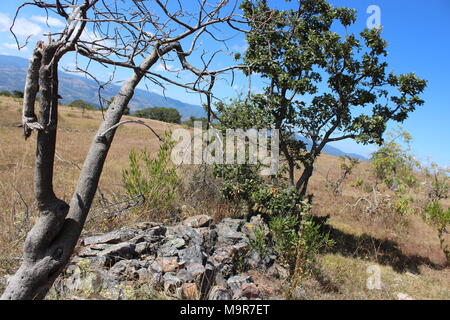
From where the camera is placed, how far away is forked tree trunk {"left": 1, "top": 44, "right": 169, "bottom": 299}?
2.12m

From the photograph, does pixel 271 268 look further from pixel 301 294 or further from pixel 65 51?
pixel 65 51

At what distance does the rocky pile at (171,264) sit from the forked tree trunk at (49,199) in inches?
41.9

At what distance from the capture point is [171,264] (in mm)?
4125

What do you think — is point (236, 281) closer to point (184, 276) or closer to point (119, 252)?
point (184, 276)

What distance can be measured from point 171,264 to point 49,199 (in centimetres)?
222

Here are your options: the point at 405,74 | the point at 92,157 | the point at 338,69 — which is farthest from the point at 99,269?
the point at 405,74

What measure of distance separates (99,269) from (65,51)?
2630 millimetres

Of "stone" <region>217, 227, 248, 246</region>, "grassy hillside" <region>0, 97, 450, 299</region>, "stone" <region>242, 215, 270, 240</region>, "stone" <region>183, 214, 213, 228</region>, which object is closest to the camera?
"grassy hillside" <region>0, 97, 450, 299</region>

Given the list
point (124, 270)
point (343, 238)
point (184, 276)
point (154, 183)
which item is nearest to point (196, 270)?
point (184, 276)

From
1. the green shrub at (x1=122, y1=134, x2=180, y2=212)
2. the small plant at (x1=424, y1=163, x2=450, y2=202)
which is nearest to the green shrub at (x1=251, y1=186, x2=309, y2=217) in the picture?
the green shrub at (x1=122, y1=134, x2=180, y2=212)

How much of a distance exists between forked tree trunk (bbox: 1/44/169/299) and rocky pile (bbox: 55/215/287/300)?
1065mm

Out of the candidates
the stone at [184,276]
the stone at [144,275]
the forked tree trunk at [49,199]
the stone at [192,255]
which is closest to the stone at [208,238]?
the stone at [192,255]

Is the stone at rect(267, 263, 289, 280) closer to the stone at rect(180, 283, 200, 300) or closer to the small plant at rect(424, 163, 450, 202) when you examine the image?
the stone at rect(180, 283, 200, 300)

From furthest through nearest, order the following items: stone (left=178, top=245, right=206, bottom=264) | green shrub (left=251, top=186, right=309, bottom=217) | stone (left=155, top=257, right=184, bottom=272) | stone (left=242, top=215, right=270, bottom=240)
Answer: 1. green shrub (left=251, top=186, right=309, bottom=217)
2. stone (left=242, top=215, right=270, bottom=240)
3. stone (left=178, top=245, right=206, bottom=264)
4. stone (left=155, top=257, right=184, bottom=272)
